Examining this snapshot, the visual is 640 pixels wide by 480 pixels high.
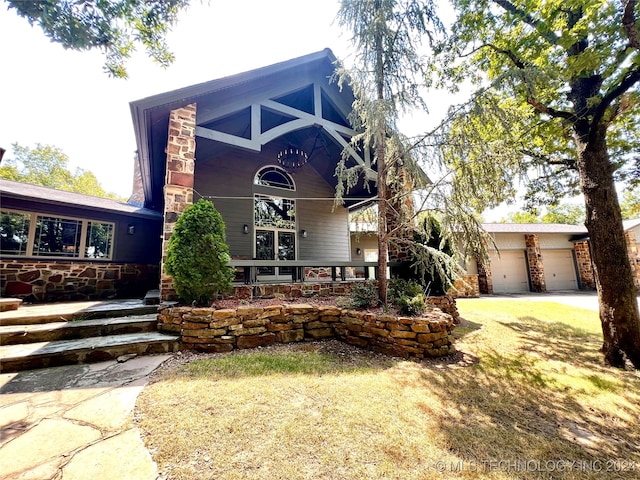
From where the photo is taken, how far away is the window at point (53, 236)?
6258 millimetres

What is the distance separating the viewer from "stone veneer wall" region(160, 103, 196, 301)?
439cm

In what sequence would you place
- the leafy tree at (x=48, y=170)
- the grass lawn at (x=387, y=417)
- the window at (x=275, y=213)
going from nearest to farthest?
1. the grass lawn at (x=387, y=417)
2. the window at (x=275, y=213)
3. the leafy tree at (x=48, y=170)

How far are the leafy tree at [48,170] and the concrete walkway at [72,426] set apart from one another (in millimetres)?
29075

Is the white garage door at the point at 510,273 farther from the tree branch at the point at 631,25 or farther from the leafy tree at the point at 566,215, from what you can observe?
the leafy tree at the point at 566,215

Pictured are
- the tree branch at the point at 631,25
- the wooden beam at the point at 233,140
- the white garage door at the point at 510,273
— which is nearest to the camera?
the tree branch at the point at 631,25

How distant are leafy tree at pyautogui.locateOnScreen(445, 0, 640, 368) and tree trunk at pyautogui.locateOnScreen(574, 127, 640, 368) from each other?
0.01m

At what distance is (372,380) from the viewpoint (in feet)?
9.85

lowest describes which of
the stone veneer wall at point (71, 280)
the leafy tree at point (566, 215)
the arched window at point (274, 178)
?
the stone veneer wall at point (71, 280)

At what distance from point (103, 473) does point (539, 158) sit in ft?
22.8

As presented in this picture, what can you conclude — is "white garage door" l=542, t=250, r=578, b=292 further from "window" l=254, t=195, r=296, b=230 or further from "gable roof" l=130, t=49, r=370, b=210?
"gable roof" l=130, t=49, r=370, b=210

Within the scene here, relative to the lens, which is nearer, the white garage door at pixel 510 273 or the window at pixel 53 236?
the window at pixel 53 236

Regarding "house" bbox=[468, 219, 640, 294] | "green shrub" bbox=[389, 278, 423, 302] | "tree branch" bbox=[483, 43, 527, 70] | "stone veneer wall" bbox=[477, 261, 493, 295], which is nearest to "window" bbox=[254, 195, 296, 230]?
"green shrub" bbox=[389, 278, 423, 302]

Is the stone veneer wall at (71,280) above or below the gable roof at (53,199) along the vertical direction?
below

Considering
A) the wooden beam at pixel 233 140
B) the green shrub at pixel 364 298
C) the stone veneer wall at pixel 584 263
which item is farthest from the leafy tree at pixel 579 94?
the stone veneer wall at pixel 584 263
